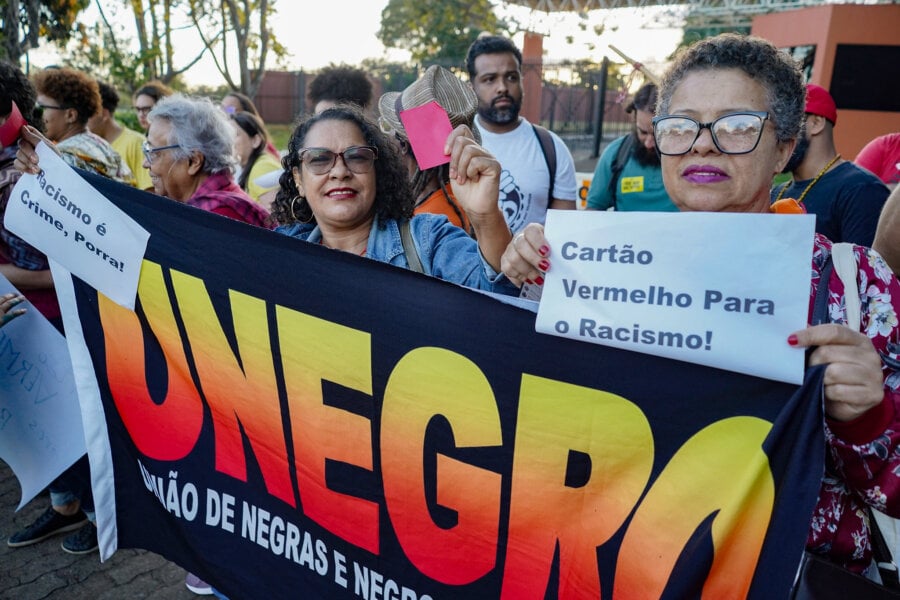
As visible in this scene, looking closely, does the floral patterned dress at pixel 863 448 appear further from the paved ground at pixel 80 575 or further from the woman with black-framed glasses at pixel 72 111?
the woman with black-framed glasses at pixel 72 111

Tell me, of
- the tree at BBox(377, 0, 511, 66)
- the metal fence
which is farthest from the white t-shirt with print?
the tree at BBox(377, 0, 511, 66)

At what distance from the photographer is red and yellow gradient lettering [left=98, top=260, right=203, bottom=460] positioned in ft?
7.28

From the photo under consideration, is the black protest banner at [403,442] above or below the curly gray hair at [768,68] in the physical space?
below

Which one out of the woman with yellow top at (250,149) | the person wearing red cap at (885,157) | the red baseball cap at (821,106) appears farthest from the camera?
the woman with yellow top at (250,149)

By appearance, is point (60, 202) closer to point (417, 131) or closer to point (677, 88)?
point (417, 131)

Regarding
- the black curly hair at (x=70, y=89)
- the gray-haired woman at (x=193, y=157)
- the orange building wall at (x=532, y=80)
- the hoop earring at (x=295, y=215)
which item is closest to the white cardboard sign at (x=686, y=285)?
the hoop earring at (x=295, y=215)

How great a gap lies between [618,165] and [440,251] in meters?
2.38

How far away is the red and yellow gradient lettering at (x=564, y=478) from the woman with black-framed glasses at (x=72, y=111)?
3380mm

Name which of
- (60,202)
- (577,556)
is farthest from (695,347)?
(60,202)

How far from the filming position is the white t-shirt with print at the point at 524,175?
3641mm

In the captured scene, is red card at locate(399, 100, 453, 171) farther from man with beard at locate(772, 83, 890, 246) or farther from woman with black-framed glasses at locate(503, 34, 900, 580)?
man with beard at locate(772, 83, 890, 246)

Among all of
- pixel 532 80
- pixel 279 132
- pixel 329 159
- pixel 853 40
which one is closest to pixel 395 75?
pixel 532 80

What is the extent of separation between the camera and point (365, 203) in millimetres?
2203

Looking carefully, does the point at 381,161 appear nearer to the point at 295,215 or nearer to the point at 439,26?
the point at 295,215
